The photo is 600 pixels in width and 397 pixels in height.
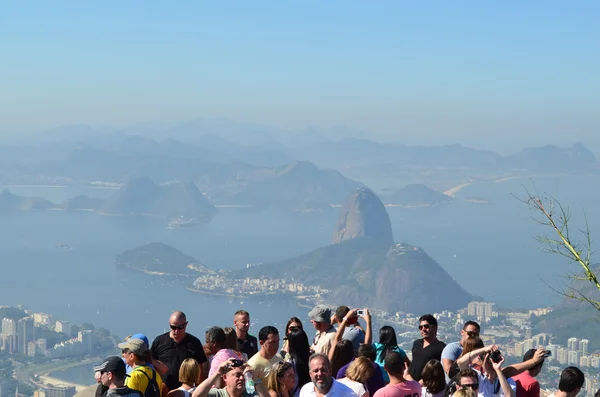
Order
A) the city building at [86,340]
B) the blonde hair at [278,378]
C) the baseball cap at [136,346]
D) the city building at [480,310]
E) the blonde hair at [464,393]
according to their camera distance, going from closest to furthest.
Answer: the blonde hair at [464,393] → the blonde hair at [278,378] → the baseball cap at [136,346] → the city building at [86,340] → the city building at [480,310]

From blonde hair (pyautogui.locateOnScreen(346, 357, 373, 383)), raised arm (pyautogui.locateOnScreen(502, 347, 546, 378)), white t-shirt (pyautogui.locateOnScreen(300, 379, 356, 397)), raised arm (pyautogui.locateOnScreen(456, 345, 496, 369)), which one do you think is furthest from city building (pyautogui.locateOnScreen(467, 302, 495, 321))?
white t-shirt (pyautogui.locateOnScreen(300, 379, 356, 397))

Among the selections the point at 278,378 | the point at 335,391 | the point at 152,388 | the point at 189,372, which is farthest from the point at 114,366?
the point at 335,391

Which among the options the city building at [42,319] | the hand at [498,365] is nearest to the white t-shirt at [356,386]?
the hand at [498,365]

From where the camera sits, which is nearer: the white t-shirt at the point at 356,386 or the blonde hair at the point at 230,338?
the white t-shirt at the point at 356,386

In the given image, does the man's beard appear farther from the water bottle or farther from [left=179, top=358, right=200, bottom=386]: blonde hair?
[left=179, top=358, right=200, bottom=386]: blonde hair

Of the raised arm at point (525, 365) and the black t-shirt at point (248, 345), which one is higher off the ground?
the raised arm at point (525, 365)

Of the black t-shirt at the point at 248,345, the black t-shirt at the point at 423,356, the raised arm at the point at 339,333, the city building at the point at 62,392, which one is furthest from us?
the city building at the point at 62,392

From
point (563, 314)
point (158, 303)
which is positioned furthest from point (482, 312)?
point (158, 303)

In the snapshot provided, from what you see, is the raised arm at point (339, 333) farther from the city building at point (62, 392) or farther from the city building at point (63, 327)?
the city building at point (63, 327)
